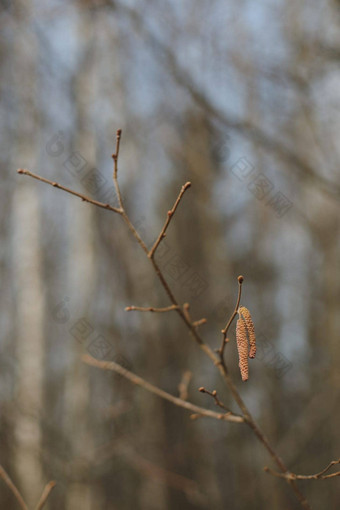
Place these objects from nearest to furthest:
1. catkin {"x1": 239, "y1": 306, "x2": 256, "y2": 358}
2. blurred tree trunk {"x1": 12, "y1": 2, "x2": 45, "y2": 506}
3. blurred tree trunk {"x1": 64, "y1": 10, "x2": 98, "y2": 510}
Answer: catkin {"x1": 239, "y1": 306, "x2": 256, "y2": 358} < blurred tree trunk {"x1": 12, "y1": 2, "x2": 45, "y2": 506} < blurred tree trunk {"x1": 64, "y1": 10, "x2": 98, "y2": 510}

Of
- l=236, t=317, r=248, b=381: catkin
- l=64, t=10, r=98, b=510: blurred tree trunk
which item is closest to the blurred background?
l=64, t=10, r=98, b=510: blurred tree trunk

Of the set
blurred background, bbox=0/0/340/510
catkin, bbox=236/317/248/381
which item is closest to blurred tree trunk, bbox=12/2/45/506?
blurred background, bbox=0/0/340/510

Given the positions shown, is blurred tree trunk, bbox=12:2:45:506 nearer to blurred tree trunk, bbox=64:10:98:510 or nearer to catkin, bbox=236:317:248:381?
blurred tree trunk, bbox=64:10:98:510

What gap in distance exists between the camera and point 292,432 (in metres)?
→ 6.81

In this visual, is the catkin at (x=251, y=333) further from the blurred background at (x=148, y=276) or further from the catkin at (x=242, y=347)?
Result: the blurred background at (x=148, y=276)

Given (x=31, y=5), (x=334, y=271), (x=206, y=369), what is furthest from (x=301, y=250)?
(x=31, y=5)

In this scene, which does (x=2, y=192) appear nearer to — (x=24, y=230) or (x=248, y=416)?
(x=24, y=230)

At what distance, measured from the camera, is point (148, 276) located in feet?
24.2

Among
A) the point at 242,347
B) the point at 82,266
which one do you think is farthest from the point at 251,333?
the point at 82,266

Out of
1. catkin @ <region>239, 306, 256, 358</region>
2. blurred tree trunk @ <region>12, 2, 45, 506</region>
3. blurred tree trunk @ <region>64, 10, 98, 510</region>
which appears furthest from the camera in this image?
blurred tree trunk @ <region>64, 10, 98, 510</region>

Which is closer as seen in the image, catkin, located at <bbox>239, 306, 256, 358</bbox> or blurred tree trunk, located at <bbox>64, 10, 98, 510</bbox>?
catkin, located at <bbox>239, 306, 256, 358</bbox>

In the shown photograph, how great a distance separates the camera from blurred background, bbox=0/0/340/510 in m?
5.86

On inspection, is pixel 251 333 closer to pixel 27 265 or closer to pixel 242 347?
pixel 242 347

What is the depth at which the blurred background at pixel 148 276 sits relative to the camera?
5.86 m
